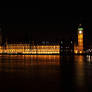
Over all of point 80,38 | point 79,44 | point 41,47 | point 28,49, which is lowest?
point 28,49

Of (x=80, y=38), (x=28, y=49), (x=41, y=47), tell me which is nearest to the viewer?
(x=41, y=47)

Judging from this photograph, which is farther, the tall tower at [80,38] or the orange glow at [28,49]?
the tall tower at [80,38]

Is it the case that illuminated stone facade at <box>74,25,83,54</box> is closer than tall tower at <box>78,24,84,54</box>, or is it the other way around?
illuminated stone facade at <box>74,25,83,54</box>

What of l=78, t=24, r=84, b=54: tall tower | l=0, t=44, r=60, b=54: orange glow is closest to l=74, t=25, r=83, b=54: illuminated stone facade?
l=78, t=24, r=84, b=54: tall tower

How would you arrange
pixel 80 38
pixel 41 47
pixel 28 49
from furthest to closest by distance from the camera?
pixel 80 38, pixel 28 49, pixel 41 47

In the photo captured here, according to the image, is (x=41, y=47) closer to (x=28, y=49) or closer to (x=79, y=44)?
(x=28, y=49)

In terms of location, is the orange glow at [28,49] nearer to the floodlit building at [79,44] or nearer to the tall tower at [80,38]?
the floodlit building at [79,44]

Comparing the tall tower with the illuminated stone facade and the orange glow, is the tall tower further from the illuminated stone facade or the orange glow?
the orange glow

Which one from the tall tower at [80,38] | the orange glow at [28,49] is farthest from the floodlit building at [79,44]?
the orange glow at [28,49]

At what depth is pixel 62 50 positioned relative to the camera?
113 m

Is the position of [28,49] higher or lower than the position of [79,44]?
lower

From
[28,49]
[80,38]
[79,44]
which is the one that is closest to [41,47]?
[28,49]

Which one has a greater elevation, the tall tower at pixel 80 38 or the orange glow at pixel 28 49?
the tall tower at pixel 80 38

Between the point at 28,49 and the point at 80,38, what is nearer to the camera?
the point at 28,49
